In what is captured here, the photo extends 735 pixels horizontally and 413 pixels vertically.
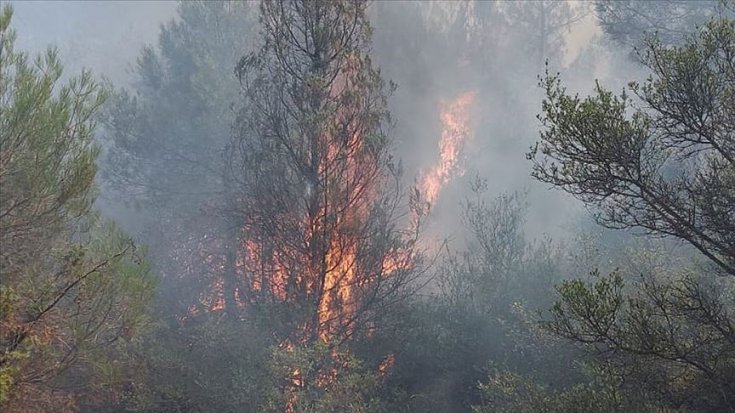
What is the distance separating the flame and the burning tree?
12900mm

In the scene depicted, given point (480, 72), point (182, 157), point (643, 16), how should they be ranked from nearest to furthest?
point (643, 16)
point (182, 157)
point (480, 72)

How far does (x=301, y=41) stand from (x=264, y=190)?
3.20 m

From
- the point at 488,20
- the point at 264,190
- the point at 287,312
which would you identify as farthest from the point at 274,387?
the point at 488,20

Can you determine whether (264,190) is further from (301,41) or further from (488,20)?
(488,20)

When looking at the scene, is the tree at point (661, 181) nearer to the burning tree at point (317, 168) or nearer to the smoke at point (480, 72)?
the burning tree at point (317, 168)

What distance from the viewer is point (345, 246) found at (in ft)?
36.3

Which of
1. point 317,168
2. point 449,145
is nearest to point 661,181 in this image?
point 317,168

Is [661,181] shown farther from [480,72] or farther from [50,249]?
[480,72]

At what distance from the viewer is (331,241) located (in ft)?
35.6

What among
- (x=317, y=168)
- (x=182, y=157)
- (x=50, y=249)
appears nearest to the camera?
(x=50, y=249)

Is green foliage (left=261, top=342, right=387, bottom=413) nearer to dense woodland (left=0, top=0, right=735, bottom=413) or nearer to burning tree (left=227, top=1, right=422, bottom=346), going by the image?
dense woodland (left=0, top=0, right=735, bottom=413)

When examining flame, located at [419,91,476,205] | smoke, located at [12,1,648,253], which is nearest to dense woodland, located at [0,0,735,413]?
smoke, located at [12,1,648,253]

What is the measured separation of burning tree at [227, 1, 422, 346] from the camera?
10750 millimetres

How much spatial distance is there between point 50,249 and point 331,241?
4.96 meters
